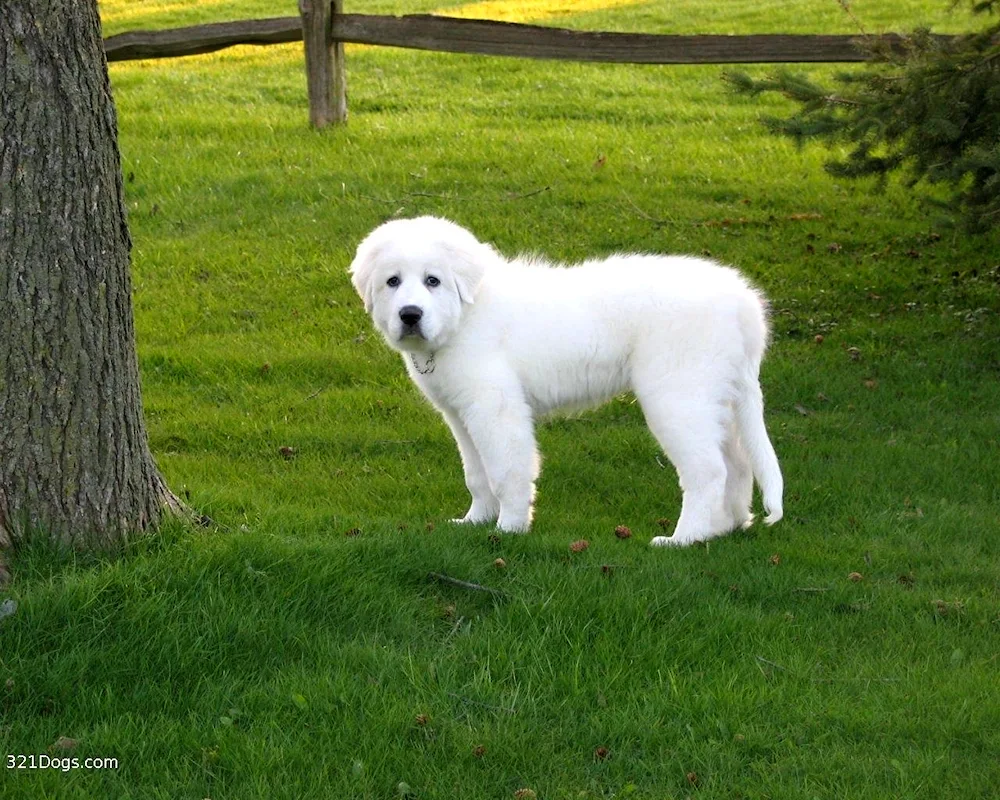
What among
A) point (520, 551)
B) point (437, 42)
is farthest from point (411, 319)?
point (437, 42)

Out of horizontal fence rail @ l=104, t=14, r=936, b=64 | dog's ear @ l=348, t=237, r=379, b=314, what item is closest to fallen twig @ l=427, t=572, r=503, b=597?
dog's ear @ l=348, t=237, r=379, b=314

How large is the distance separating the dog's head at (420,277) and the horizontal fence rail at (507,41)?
21.3ft

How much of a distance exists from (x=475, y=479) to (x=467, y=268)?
3.67 feet

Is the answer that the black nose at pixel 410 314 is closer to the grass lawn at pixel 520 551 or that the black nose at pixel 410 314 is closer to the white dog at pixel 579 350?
the white dog at pixel 579 350

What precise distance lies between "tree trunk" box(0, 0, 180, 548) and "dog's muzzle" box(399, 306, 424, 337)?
54.2 inches

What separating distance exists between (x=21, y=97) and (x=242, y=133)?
9.73m

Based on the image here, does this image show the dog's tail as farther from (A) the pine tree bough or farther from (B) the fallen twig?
(A) the pine tree bough

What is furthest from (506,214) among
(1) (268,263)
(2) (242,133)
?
(2) (242,133)

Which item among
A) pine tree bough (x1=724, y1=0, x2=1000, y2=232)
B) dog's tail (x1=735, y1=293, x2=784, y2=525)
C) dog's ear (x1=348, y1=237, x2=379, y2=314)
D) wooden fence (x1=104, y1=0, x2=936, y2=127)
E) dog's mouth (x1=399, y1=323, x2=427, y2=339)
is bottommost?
dog's tail (x1=735, y1=293, x2=784, y2=525)

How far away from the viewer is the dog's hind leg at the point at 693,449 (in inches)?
236

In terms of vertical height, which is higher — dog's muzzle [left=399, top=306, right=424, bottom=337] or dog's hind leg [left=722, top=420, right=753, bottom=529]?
dog's muzzle [left=399, top=306, right=424, bottom=337]

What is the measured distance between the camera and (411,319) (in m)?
5.94

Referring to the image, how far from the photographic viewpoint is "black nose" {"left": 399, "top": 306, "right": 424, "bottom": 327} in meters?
5.89

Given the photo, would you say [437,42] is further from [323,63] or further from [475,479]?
[475,479]
